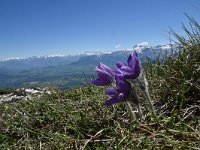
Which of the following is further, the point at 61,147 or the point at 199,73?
the point at 199,73

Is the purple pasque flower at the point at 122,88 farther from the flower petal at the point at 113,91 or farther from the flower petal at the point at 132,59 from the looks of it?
the flower petal at the point at 132,59

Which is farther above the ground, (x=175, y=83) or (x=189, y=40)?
(x=189, y=40)

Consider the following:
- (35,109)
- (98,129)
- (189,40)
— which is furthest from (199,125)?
Result: (35,109)

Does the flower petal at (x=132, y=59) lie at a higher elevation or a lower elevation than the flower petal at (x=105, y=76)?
higher

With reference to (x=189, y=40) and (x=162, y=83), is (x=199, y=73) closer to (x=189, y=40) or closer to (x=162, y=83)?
(x=162, y=83)

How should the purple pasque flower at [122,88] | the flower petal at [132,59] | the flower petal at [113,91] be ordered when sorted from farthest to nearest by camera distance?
the flower petal at [113,91], the purple pasque flower at [122,88], the flower petal at [132,59]

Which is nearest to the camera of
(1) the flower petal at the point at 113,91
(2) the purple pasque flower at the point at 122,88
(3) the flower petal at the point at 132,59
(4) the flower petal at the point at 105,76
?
(3) the flower petal at the point at 132,59

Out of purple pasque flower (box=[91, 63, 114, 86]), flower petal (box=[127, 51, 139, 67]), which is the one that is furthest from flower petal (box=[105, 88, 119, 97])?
flower petal (box=[127, 51, 139, 67])

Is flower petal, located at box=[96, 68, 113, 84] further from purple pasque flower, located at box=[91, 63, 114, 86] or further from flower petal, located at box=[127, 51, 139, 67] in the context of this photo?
flower petal, located at box=[127, 51, 139, 67]

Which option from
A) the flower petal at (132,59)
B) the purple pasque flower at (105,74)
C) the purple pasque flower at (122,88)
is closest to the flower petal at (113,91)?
the purple pasque flower at (122,88)
